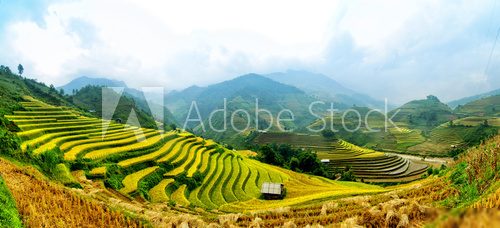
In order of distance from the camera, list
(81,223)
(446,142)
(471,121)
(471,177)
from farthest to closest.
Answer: (471,121) → (446,142) → (471,177) → (81,223)

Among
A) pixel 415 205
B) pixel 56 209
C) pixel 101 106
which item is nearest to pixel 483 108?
pixel 101 106

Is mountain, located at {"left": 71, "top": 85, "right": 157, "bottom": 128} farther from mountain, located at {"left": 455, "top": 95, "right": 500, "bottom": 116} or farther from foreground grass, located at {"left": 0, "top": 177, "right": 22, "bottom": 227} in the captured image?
mountain, located at {"left": 455, "top": 95, "right": 500, "bottom": 116}

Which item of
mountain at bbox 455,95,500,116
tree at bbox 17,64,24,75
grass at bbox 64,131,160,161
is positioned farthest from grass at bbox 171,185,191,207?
mountain at bbox 455,95,500,116

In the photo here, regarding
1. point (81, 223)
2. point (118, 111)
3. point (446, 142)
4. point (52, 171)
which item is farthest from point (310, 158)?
point (118, 111)

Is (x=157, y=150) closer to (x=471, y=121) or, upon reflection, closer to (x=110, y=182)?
(x=110, y=182)

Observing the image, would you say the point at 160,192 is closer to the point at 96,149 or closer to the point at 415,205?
Result: the point at 96,149

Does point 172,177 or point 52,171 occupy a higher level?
point 52,171
